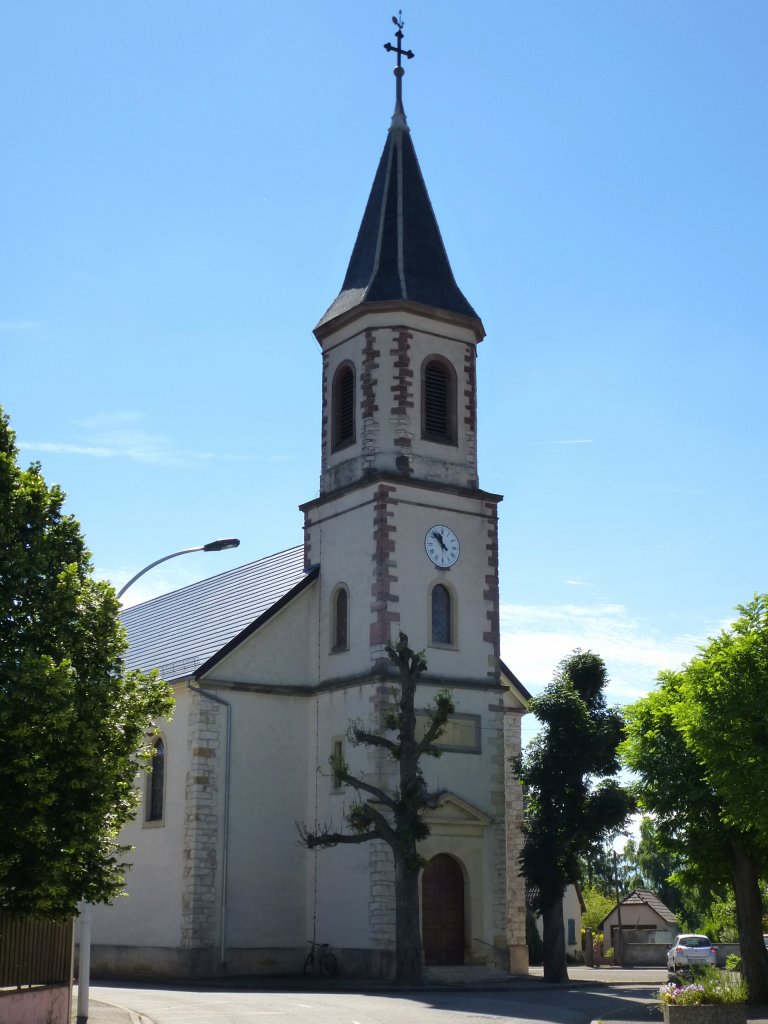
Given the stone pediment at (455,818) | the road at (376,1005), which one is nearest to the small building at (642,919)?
the stone pediment at (455,818)

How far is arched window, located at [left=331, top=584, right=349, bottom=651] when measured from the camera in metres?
34.7

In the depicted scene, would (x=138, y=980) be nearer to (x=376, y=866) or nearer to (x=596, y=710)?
(x=376, y=866)

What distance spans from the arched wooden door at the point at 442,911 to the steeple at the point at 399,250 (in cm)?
1494

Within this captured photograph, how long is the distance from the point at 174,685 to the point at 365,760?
19.6ft

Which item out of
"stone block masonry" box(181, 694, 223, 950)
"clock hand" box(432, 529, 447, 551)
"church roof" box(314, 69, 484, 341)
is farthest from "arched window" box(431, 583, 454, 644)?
"church roof" box(314, 69, 484, 341)

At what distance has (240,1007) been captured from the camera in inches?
880

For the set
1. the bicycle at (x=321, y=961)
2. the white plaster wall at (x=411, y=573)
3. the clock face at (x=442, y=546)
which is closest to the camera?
the bicycle at (x=321, y=961)

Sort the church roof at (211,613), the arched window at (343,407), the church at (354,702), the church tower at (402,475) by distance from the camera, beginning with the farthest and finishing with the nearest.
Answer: the arched window at (343,407)
the church roof at (211,613)
the church tower at (402,475)
the church at (354,702)

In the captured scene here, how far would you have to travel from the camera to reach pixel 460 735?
33562mm

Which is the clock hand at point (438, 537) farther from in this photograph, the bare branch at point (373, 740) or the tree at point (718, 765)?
the tree at point (718, 765)

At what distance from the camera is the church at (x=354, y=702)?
3250cm

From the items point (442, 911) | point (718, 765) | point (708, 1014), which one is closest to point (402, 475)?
point (442, 911)

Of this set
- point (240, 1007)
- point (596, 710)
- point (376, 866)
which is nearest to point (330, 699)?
point (376, 866)

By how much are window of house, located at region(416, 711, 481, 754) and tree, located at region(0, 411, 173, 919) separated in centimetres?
1482
